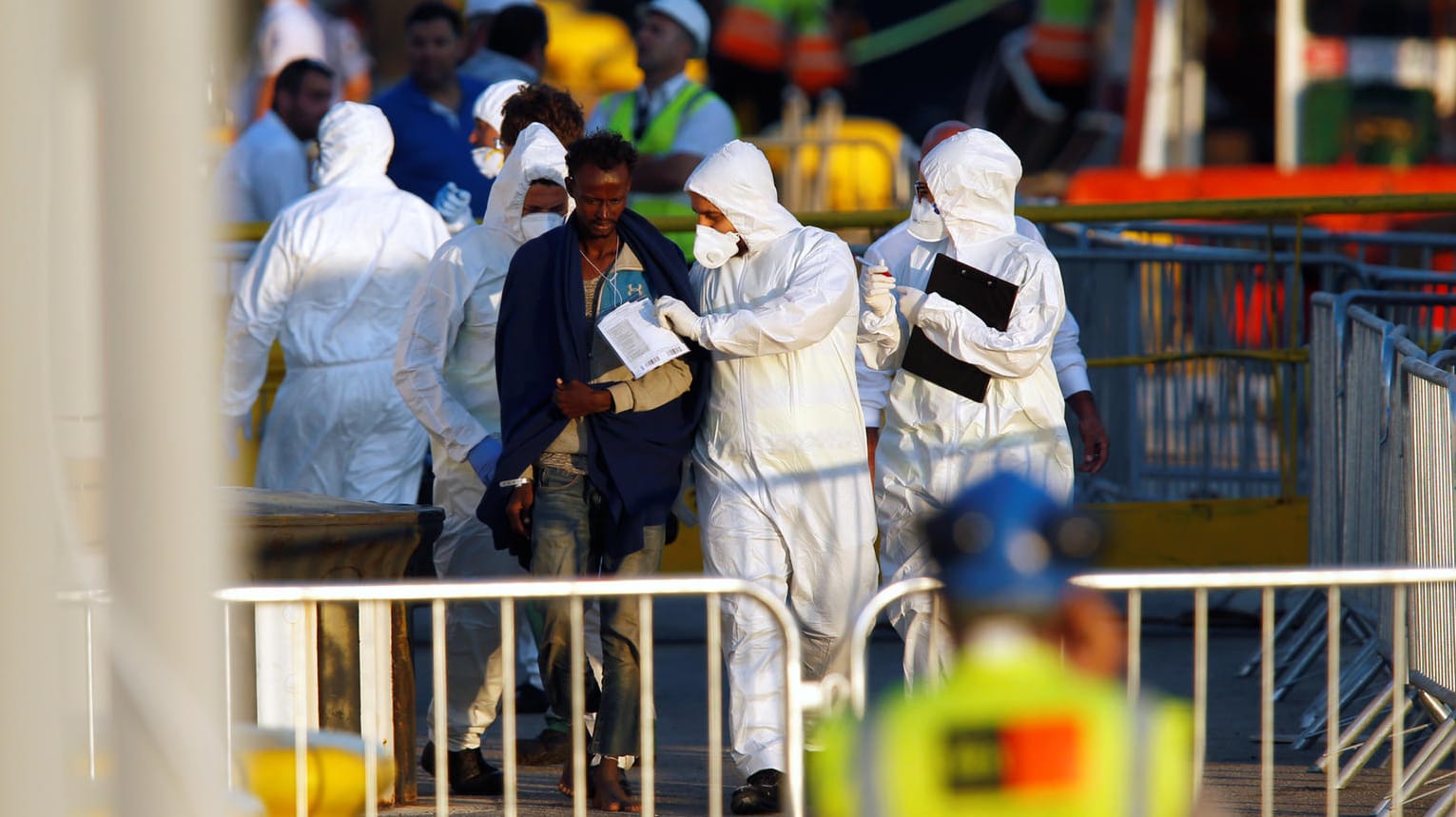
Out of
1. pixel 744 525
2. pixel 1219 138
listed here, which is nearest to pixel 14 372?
pixel 744 525

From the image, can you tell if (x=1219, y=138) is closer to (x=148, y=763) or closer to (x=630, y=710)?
(x=630, y=710)

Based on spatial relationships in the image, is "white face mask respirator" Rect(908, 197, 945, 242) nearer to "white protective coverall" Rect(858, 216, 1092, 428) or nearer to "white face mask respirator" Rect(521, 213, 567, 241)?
"white protective coverall" Rect(858, 216, 1092, 428)

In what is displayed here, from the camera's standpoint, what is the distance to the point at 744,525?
5.70m

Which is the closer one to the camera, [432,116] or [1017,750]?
[1017,750]

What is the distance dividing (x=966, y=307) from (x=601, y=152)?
1.15 m

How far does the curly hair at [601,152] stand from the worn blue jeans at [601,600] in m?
0.85

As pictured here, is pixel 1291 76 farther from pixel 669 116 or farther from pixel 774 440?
pixel 774 440

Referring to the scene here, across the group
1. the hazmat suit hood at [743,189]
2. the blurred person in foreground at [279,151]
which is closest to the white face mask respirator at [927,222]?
the hazmat suit hood at [743,189]

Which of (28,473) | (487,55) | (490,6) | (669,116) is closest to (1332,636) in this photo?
(28,473)

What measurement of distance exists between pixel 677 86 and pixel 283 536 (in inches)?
157

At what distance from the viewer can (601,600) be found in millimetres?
5676

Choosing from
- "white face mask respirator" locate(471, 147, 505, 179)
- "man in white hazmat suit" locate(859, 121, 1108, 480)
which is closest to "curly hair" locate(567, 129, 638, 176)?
"man in white hazmat suit" locate(859, 121, 1108, 480)

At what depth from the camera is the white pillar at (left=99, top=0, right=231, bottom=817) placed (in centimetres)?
237

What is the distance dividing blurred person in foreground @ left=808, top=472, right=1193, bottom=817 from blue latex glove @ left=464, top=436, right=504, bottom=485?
3.42 m
